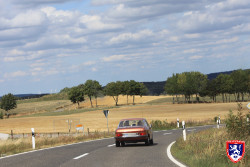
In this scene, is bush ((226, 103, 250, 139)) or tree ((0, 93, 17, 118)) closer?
bush ((226, 103, 250, 139))

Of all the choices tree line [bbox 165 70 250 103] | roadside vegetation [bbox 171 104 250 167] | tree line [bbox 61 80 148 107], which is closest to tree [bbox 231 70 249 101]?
tree line [bbox 165 70 250 103]

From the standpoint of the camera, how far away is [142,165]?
12.5 m

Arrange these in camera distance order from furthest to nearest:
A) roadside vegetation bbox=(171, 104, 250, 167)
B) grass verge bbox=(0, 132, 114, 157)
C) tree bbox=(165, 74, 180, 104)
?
1. tree bbox=(165, 74, 180, 104)
2. grass verge bbox=(0, 132, 114, 157)
3. roadside vegetation bbox=(171, 104, 250, 167)

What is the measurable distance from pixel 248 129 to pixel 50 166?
24.5ft

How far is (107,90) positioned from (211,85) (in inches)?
1537

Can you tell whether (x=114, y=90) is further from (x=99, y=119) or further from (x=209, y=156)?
(x=209, y=156)

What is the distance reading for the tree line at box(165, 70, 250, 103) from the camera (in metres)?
145

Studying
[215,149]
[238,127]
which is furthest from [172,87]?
[215,149]

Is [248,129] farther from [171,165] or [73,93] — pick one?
[73,93]

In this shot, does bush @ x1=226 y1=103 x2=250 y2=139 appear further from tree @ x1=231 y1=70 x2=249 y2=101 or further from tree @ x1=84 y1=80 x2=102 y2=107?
Answer: tree @ x1=84 y1=80 x2=102 y2=107

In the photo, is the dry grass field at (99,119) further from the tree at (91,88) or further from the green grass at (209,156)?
the tree at (91,88)

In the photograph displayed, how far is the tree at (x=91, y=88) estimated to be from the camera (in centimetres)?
16394

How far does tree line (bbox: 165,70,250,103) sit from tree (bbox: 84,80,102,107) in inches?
1092

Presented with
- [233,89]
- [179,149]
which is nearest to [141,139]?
[179,149]
